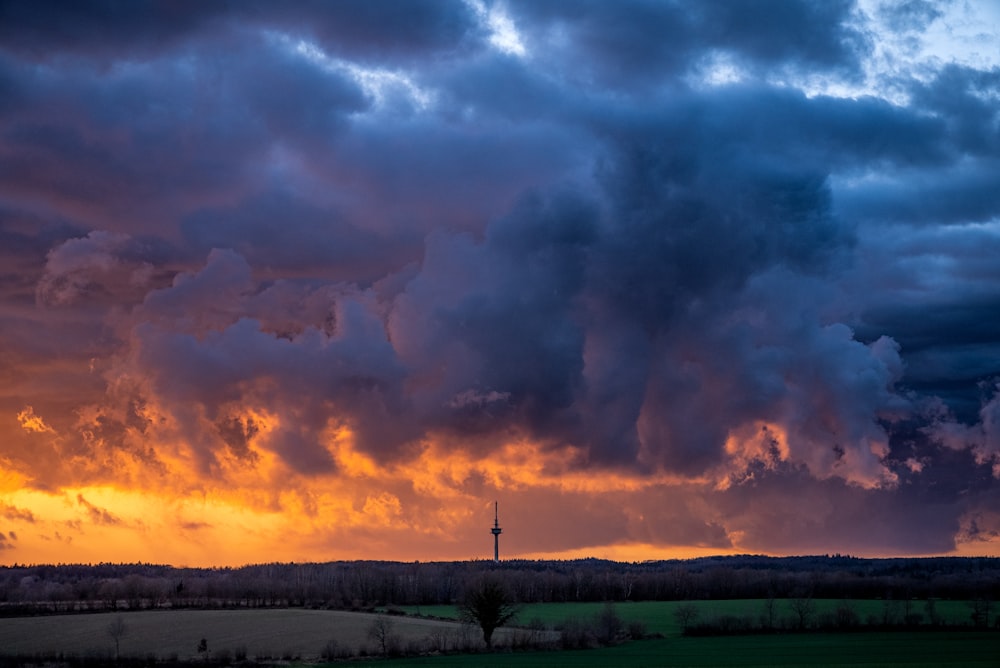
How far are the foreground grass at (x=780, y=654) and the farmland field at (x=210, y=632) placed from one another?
2075 cm

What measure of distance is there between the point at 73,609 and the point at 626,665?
413ft

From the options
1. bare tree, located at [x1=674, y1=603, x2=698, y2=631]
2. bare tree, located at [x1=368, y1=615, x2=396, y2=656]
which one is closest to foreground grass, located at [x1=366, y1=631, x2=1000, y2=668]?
bare tree, located at [x1=368, y1=615, x2=396, y2=656]

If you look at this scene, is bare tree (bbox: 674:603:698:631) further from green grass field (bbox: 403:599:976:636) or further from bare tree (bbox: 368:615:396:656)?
bare tree (bbox: 368:615:396:656)

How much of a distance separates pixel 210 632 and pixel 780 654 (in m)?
76.1

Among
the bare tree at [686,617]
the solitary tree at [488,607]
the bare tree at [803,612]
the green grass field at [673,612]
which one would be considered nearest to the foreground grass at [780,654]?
the bare tree at [803,612]

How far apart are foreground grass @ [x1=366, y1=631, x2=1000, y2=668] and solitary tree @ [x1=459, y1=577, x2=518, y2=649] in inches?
587

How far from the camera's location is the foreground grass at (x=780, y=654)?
101000 mm

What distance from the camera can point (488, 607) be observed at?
142750 mm

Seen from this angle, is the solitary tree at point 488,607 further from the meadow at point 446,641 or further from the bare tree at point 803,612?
the bare tree at point 803,612

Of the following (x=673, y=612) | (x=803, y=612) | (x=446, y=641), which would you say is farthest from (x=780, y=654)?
(x=673, y=612)

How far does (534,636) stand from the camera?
13875cm

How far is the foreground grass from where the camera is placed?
10100 centimetres

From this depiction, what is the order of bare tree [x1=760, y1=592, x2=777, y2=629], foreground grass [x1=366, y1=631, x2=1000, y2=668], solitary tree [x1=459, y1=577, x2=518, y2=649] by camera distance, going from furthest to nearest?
bare tree [x1=760, y1=592, x2=777, y2=629], solitary tree [x1=459, y1=577, x2=518, y2=649], foreground grass [x1=366, y1=631, x2=1000, y2=668]

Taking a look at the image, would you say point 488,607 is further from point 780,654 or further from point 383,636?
point 780,654
